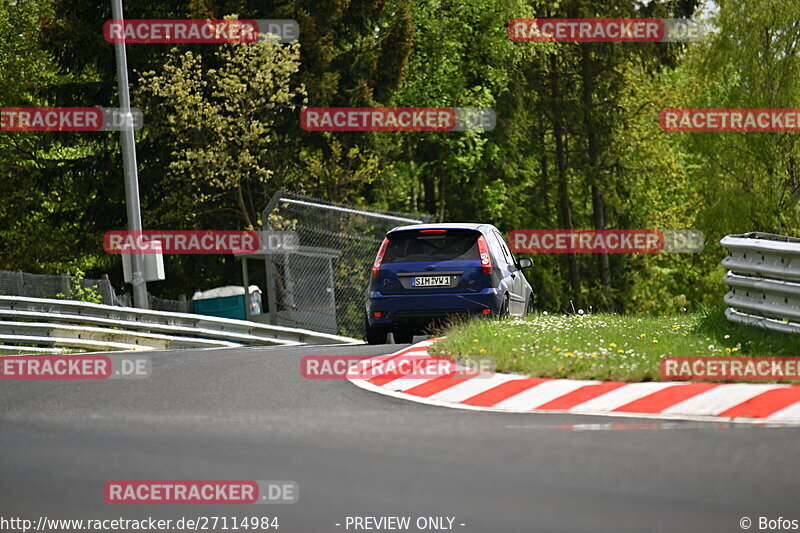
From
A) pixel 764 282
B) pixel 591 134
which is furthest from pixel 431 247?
pixel 591 134

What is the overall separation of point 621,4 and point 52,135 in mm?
22529

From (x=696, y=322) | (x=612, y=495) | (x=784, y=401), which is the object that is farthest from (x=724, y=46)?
(x=612, y=495)

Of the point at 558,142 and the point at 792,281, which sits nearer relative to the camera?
the point at 792,281

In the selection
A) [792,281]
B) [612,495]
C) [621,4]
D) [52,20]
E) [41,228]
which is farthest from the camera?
[621,4]

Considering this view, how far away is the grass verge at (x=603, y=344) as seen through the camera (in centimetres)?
1131

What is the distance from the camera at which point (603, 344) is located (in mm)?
13086

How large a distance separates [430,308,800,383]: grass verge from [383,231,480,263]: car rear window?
100cm

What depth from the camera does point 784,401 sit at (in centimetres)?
947

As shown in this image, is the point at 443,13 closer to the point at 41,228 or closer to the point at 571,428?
the point at 41,228

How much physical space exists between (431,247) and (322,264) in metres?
9.21
